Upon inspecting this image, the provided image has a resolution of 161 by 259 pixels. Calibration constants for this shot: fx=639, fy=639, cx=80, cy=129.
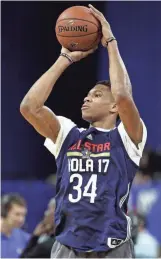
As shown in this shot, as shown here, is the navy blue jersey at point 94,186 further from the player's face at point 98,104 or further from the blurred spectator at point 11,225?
the blurred spectator at point 11,225

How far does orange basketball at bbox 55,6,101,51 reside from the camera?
4840 mm

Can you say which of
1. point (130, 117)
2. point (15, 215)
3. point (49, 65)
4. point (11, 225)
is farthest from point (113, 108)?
point (49, 65)

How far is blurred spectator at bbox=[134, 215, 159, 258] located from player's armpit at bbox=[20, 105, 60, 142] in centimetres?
421

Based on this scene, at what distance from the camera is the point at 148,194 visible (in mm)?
9555

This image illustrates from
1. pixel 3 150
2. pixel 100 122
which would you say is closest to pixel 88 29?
pixel 100 122

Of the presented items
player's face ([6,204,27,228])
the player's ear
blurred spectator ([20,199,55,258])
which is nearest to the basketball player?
the player's ear

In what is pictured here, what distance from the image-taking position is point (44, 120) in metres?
4.75

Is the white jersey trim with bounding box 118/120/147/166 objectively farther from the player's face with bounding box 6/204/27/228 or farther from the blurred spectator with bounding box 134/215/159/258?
the blurred spectator with bounding box 134/215/159/258

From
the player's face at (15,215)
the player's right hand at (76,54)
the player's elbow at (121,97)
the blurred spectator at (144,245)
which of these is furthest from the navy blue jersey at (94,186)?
the blurred spectator at (144,245)

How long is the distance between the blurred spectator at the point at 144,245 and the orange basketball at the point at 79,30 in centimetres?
434

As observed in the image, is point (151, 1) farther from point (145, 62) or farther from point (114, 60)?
point (114, 60)

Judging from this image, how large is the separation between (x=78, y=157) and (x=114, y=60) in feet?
2.47

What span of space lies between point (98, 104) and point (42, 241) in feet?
7.93

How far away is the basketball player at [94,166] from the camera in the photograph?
4512 millimetres
